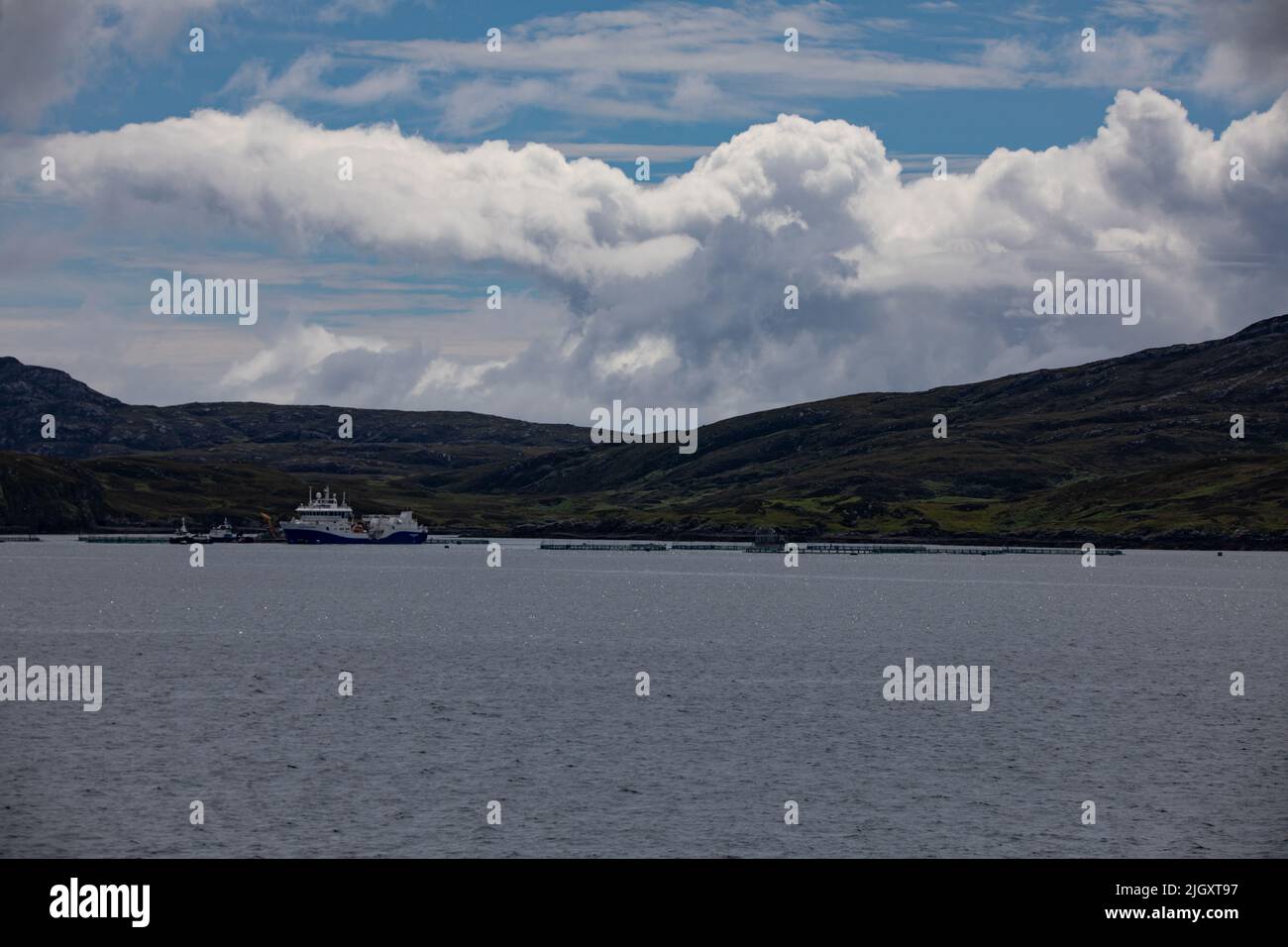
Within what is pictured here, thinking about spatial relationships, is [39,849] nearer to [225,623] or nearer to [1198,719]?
[1198,719]

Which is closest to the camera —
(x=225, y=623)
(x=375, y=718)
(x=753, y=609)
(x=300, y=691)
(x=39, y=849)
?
(x=39, y=849)

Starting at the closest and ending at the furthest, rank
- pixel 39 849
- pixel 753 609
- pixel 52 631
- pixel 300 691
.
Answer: pixel 39 849 < pixel 300 691 < pixel 52 631 < pixel 753 609
